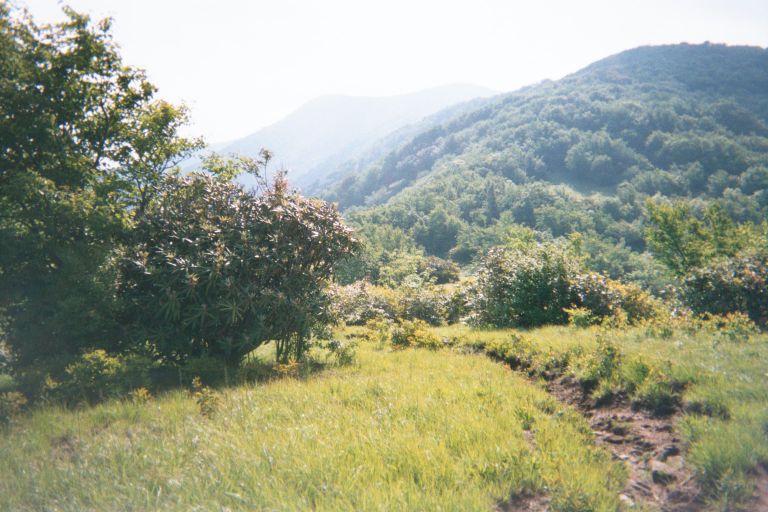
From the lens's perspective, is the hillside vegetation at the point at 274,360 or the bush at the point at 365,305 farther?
the bush at the point at 365,305

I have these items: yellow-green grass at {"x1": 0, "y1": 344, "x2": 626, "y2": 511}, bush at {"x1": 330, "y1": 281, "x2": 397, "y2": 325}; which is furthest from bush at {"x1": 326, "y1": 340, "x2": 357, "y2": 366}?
bush at {"x1": 330, "y1": 281, "x2": 397, "y2": 325}

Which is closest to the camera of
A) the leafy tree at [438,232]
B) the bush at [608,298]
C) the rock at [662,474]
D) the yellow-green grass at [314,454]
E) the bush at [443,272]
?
the yellow-green grass at [314,454]

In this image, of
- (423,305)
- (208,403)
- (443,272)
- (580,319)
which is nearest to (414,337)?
(580,319)

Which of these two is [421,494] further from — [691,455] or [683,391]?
[683,391]

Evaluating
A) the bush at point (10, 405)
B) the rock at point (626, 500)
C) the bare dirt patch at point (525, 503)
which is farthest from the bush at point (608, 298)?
the bush at point (10, 405)

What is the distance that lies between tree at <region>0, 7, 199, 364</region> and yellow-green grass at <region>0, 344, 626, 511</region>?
259 cm

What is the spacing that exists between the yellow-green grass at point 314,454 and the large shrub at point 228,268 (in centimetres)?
241

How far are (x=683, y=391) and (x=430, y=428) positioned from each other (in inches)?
151

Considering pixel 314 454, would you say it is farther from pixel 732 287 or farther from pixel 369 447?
pixel 732 287

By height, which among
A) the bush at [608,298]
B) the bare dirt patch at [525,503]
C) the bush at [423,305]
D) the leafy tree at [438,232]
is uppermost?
the bare dirt patch at [525,503]

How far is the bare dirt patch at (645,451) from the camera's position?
12.6 ft

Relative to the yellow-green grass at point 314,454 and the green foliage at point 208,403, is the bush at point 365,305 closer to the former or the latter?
the green foliage at point 208,403

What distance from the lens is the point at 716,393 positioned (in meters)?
5.21

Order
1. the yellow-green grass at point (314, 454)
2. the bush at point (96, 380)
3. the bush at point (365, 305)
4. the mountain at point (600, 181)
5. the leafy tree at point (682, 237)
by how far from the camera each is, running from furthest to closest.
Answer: the mountain at point (600, 181) < the leafy tree at point (682, 237) < the bush at point (365, 305) < the bush at point (96, 380) < the yellow-green grass at point (314, 454)
